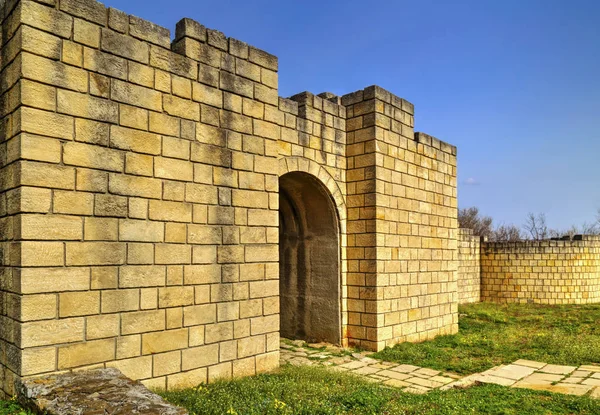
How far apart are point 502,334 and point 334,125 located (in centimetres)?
524

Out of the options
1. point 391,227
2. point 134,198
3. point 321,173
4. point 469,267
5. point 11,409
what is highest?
point 321,173

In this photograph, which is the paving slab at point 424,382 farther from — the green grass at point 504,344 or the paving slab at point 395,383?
the green grass at point 504,344

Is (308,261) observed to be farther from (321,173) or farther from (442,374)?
(442,374)

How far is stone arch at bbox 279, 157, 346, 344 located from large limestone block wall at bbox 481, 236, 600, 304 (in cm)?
1048

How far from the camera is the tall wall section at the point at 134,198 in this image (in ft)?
13.4

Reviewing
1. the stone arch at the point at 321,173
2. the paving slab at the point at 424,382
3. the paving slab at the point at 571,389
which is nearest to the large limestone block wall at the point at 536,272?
the stone arch at the point at 321,173

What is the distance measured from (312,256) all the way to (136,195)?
4.07 m

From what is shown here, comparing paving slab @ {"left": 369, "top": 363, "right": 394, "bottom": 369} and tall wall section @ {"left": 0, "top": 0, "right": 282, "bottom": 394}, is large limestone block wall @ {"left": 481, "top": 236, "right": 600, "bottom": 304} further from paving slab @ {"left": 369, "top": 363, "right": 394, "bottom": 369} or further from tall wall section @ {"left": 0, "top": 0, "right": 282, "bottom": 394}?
tall wall section @ {"left": 0, "top": 0, "right": 282, "bottom": 394}

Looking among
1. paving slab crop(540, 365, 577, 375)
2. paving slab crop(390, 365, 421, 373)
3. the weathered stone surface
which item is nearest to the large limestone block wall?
paving slab crop(540, 365, 577, 375)

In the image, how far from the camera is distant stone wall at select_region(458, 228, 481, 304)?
15.8 m

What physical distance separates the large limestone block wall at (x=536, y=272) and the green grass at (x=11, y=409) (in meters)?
15.5

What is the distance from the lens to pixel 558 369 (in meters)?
6.89

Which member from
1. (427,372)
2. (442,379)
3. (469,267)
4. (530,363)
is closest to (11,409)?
(442,379)

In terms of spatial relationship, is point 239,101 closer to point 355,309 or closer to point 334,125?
point 334,125
